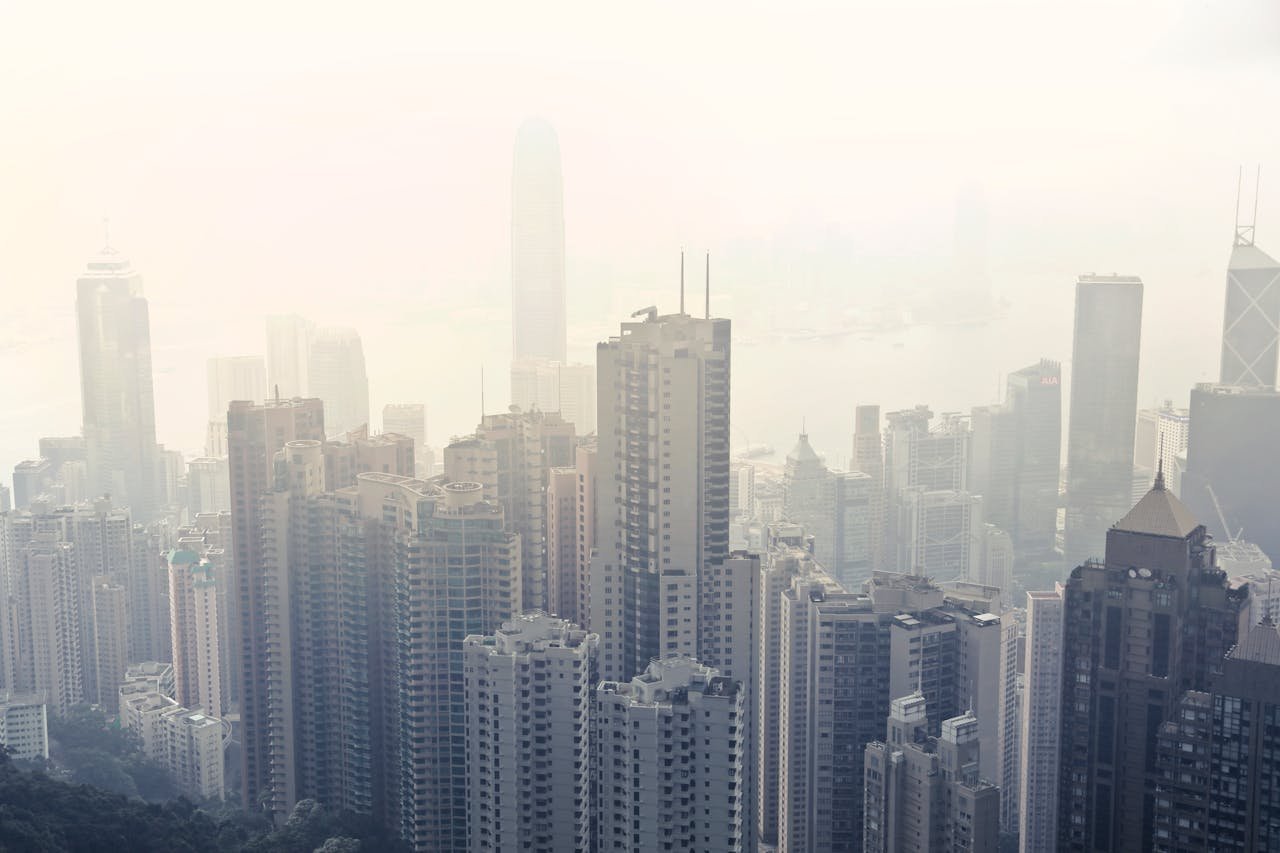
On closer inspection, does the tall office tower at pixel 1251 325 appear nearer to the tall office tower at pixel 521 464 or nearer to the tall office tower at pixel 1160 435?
the tall office tower at pixel 1160 435

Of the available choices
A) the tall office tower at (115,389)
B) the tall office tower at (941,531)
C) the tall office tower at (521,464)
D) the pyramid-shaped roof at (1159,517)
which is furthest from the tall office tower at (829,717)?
the tall office tower at (115,389)

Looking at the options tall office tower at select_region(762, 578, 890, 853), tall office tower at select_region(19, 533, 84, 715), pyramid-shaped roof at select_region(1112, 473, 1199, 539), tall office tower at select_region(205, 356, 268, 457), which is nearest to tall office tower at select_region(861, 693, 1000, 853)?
tall office tower at select_region(762, 578, 890, 853)

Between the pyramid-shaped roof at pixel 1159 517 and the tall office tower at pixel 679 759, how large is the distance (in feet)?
3.62

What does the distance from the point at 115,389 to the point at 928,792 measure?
5.20 metres

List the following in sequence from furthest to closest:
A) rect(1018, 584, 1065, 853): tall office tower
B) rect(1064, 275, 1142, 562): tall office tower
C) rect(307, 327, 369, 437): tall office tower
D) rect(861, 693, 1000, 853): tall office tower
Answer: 1. rect(1064, 275, 1142, 562): tall office tower
2. rect(307, 327, 369, 437): tall office tower
3. rect(1018, 584, 1065, 853): tall office tower
4. rect(861, 693, 1000, 853): tall office tower

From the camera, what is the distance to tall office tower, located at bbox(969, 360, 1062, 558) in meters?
7.03

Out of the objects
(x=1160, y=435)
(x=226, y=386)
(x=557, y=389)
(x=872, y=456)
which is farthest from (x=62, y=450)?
(x=1160, y=435)

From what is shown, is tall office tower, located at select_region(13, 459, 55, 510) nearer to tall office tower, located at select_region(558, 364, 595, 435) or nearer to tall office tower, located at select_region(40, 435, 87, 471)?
tall office tower, located at select_region(40, 435, 87, 471)

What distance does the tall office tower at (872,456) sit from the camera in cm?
706

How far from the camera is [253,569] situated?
221 inches

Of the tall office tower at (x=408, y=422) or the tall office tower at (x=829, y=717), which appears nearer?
the tall office tower at (x=829, y=717)

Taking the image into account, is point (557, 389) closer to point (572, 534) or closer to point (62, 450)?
point (572, 534)

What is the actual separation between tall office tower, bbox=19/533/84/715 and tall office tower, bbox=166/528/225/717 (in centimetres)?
50

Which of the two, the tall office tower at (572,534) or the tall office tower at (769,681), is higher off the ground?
the tall office tower at (572,534)
